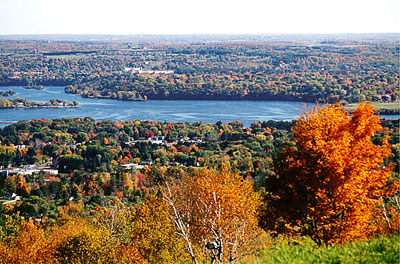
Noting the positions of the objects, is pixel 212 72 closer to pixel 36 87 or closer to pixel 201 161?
pixel 36 87

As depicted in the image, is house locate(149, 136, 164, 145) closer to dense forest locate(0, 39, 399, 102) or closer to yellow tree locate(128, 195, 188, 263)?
dense forest locate(0, 39, 399, 102)

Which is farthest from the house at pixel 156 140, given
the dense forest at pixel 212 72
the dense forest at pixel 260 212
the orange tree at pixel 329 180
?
the orange tree at pixel 329 180

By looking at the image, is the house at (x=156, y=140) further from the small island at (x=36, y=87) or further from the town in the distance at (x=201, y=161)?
the small island at (x=36, y=87)

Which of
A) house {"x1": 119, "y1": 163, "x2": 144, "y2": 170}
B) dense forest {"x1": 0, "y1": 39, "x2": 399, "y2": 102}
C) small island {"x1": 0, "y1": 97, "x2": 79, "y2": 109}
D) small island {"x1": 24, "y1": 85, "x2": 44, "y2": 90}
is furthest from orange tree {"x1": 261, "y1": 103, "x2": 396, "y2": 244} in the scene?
small island {"x1": 24, "y1": 85, "x2": 44, "y2": 90}

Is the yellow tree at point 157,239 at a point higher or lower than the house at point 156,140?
higher

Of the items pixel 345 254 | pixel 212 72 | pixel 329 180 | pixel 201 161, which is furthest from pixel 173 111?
pixel 345 254

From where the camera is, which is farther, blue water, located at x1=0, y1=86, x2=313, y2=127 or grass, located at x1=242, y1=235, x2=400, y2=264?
blue water, located at x1=0, y1=86, x2=313, y2=127
